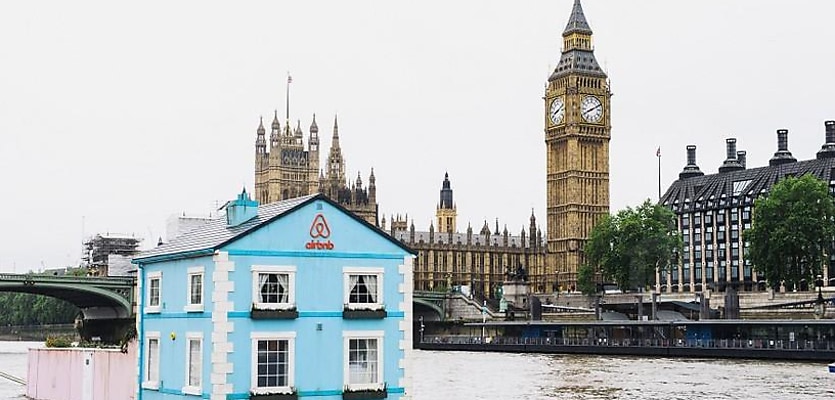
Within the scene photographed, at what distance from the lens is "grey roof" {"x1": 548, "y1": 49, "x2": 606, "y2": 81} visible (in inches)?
5802

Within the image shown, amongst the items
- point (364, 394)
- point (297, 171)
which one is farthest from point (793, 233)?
point (297, 171)

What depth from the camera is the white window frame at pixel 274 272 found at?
22688mm

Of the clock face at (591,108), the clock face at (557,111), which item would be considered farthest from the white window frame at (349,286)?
the clock face at (557,111)

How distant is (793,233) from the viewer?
8944 cm

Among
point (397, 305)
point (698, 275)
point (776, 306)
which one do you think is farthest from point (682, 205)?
point (397, 305)

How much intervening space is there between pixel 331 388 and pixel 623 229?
83975 millimetres

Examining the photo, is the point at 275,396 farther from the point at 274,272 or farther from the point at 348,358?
the point at 274,272

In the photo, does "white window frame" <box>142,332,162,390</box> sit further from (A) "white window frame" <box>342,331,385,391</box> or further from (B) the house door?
(B) the house door

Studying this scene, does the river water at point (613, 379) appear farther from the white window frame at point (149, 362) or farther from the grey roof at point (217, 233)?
the grey roof at point (217, 233)

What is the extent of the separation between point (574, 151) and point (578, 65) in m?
10.1

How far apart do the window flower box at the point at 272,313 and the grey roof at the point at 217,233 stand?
4.42ft

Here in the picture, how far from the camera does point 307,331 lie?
23188 mm

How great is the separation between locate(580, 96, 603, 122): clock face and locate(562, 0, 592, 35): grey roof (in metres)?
8.78

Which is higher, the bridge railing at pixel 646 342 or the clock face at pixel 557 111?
Result: the clock face at pixel 557 111
